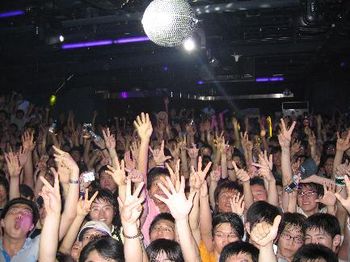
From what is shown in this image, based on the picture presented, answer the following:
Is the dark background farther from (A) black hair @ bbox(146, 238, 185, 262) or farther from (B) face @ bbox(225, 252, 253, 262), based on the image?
(B) face @ bbox(225, 252, 253, 262)

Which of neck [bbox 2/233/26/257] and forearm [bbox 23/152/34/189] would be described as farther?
forearm [bbox 23/152/34/189]

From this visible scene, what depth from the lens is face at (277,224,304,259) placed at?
2645mm

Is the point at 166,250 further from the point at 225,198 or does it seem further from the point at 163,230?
the point at 225,198

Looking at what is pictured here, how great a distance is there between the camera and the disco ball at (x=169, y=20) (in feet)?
9.95

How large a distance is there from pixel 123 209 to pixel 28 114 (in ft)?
20.2

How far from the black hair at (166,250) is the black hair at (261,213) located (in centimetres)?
69

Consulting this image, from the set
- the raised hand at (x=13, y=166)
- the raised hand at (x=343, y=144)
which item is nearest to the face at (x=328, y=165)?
the raised hand at (x=343, y=144)

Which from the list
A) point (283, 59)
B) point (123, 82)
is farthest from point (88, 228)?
point (123, 82)

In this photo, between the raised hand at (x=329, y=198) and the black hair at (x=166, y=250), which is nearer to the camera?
the black hair at (x=166, y=250)

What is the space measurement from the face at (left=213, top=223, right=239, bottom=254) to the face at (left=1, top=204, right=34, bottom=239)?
1.25m

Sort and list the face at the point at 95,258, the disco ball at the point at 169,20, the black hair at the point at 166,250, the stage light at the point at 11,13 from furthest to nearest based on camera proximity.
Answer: the stage light at the point at 11,13
the disco ball at the point at 169,20
the black hair at the point at 166,250
the face at the point at 95,258

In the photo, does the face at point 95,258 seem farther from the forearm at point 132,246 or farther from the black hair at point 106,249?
the forearm at point 132,246

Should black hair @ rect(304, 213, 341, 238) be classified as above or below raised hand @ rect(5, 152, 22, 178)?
below

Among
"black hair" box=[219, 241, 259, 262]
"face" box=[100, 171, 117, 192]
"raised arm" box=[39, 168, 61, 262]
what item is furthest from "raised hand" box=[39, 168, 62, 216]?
"face" box=[100, 171, 117, 192]
